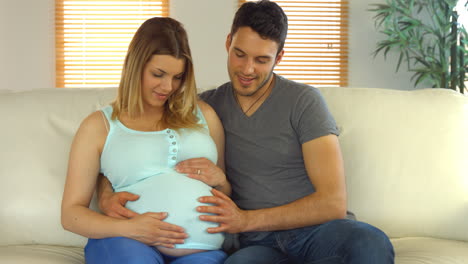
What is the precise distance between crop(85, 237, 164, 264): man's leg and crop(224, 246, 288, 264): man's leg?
210 millimetres

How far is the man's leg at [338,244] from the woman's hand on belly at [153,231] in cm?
35

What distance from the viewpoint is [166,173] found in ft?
5.34

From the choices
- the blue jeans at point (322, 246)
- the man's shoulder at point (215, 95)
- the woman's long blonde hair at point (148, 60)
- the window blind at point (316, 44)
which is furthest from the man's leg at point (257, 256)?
the window blind at point (316, 44)

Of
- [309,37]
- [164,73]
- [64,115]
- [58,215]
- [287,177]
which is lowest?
[58,215]

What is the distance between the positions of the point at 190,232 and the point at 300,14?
4.03 meters

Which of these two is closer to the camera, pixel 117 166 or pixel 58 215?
pixel 117 166

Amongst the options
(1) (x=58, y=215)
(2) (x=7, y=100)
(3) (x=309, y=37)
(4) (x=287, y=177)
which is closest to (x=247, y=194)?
(4) (x=287, y=177)

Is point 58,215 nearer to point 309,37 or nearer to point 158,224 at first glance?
point 158,224

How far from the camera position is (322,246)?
1.54 meters

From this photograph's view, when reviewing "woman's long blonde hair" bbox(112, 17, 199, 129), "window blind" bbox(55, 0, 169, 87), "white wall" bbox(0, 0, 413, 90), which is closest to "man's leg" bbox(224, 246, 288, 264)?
"woman's long blonde hair" bbox(112, 17, 199, 129)

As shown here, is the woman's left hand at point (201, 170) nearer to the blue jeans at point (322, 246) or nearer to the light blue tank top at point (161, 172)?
the light blue tank top at point (161, 172)

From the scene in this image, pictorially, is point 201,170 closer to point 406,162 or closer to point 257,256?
point 257,256

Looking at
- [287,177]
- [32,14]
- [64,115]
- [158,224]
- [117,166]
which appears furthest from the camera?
[32,14]

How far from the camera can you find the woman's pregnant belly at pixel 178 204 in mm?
1559
